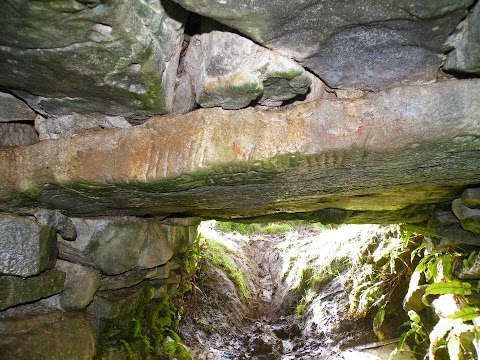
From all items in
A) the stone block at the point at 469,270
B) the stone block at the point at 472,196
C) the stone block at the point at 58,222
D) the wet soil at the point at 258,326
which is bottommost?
the wet soil at the point at 258,326

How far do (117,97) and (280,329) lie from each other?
4.76 metres

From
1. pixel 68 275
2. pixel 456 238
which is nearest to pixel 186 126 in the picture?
pixel 68 275

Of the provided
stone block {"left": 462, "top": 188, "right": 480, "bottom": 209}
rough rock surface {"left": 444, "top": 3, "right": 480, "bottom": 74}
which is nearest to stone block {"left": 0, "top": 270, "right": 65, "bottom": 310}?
rough rock surface {"left": 444, "top": 3, "right": 480, "bottom": 74}

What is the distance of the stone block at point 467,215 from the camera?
268cm

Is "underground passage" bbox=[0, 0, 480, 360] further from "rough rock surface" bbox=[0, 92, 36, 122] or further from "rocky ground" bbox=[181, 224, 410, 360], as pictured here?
"rocky ground" bbox=[181, 224, 410, 360]

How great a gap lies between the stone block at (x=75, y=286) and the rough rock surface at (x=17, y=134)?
0.92 metres

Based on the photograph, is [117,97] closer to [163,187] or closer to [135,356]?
[163,187]

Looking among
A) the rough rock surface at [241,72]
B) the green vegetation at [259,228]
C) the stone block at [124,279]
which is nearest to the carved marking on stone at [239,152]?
the rough rock surface at [241,72]

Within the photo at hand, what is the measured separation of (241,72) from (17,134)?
48.7 inches

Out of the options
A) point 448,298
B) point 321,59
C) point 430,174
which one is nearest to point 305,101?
point 321,59

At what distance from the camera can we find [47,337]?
2.13m

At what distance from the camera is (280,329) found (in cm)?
537

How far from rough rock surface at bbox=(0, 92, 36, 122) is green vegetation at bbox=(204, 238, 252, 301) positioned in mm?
4471

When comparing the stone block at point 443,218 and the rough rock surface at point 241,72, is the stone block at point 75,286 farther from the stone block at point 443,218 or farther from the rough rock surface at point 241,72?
the stone block at point 443,218
